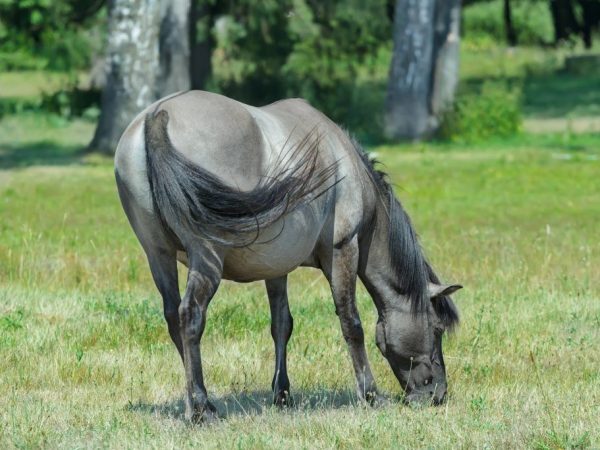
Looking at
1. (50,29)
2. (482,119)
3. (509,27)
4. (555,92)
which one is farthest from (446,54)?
(509,27)

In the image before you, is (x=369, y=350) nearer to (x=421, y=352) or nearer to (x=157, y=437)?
(x=421, y=352)

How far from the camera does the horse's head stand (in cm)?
802

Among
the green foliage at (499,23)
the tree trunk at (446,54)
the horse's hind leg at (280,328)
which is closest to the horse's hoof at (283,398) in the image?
the horse's hind leg at (280,328)

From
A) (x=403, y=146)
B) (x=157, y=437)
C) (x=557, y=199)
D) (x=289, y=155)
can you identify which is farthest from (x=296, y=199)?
(x=403, y=146)

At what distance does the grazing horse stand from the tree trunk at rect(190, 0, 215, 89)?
68.2 feet

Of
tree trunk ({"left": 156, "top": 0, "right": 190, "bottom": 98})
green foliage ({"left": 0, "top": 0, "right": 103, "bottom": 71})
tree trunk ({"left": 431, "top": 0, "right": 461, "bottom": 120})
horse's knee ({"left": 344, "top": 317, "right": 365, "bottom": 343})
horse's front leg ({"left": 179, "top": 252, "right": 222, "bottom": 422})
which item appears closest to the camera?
horse's front leg ({"left": 179, "top": 252, "right": 222, "bottom": 422})

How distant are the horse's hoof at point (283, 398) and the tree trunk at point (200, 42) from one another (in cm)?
2078

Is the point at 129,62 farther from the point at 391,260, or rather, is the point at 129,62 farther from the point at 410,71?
the point at 391,260

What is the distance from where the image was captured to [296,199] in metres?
7.02

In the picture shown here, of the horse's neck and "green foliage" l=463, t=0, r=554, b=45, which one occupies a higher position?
the horse's neck

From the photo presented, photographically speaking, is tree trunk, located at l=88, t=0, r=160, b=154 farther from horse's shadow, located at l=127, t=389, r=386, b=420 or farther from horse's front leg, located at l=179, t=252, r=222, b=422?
horse's front leg, located at l=179, t=252, r=222, b=422

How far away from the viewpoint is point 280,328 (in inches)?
320

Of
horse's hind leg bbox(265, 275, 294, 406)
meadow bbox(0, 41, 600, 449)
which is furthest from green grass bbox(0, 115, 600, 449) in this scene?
horse's hind leg bbox(265, 275, 294, 406)

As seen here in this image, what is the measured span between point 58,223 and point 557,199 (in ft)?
22.0
